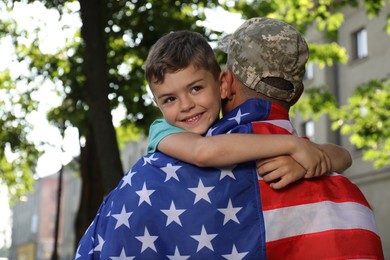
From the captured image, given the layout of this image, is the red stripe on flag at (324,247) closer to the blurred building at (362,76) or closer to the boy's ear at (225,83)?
the boy's ear at (225,83)

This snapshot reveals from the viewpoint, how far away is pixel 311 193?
2355mm

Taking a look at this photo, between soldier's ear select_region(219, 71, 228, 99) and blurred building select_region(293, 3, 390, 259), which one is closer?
soldier's ear select_region(219, 71, 228, 99)

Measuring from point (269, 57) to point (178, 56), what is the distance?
0.92ft

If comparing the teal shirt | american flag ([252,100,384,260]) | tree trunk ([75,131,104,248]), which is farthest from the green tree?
american flag ([252,100,384,260])

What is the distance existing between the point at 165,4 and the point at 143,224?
11461 millimetres

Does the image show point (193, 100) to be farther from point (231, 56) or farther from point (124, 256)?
point (124, 256)

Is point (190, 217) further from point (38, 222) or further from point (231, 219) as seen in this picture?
point (38, 222)

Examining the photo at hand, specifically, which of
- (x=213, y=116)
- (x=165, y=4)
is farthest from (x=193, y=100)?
(x=165, y=4)

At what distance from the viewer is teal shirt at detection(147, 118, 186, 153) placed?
2.61m

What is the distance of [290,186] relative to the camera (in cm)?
237

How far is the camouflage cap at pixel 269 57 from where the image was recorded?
254 centimetres

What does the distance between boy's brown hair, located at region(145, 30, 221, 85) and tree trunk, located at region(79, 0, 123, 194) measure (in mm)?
7203

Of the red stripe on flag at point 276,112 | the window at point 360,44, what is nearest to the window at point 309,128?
the window at point 360,44

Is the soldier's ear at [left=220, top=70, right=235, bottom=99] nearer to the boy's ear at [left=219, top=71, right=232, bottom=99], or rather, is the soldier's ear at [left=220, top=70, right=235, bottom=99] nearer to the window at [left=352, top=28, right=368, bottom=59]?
the boy's ear at [left=219, top=71, right=232, bottom=99]
